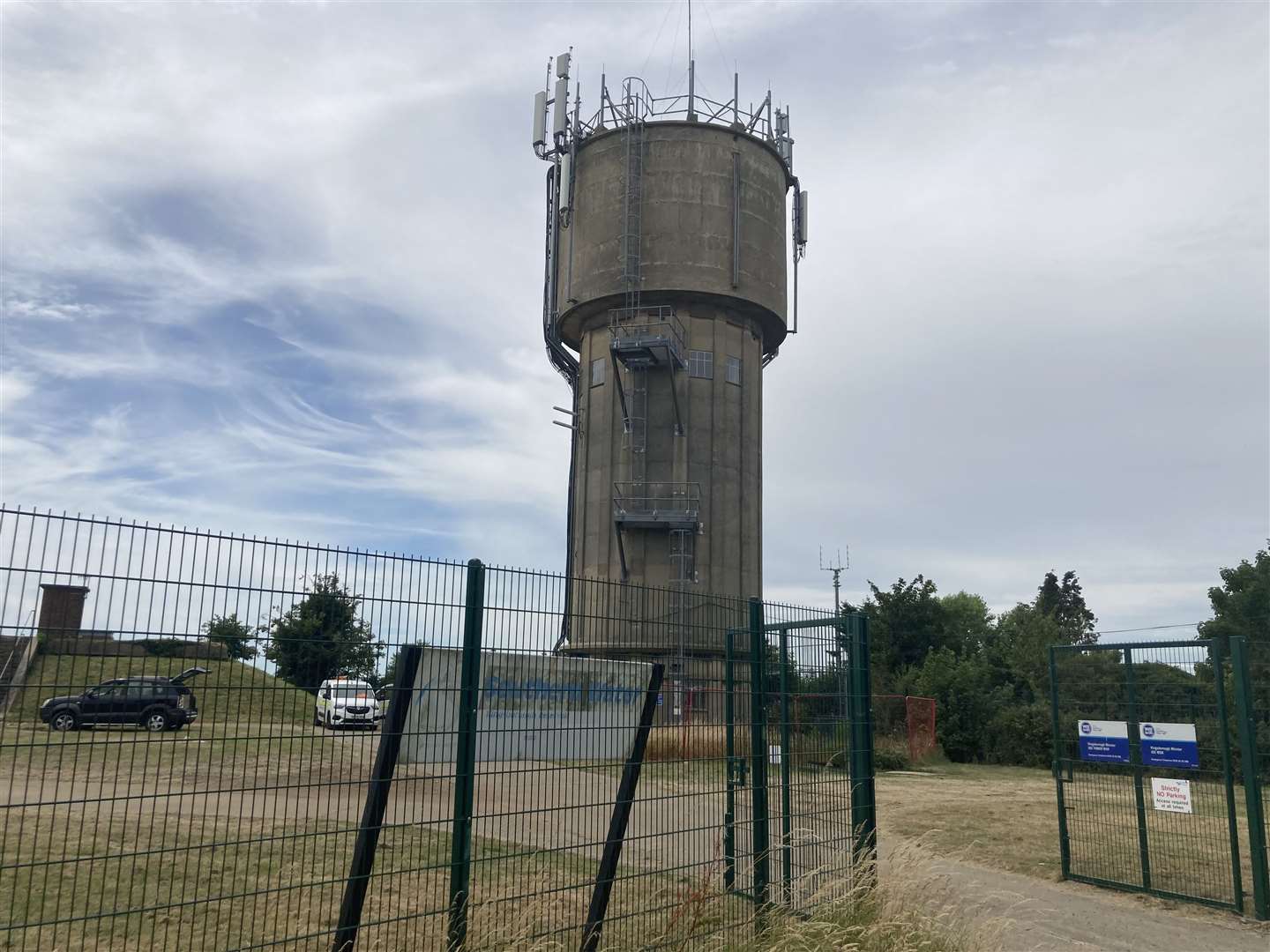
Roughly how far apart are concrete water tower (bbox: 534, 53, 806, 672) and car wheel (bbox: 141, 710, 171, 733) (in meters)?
30.8

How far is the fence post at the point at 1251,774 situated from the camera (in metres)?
9.45

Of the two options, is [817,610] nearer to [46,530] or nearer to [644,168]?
[46,530]

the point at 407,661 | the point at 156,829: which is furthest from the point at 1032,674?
the point at 407,661

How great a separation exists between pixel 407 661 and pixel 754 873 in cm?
392

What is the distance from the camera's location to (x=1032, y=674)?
30.3 m

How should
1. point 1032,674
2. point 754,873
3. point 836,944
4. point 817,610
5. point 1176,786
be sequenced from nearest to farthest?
point 836,944
point 754,873
point 817,610
point 1176,786
point 1032,674

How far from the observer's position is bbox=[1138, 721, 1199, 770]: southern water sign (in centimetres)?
1018

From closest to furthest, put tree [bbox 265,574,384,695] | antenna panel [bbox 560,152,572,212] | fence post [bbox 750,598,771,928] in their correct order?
tree [bbox 265,574,384,695]
fence post [bbox 750,598,771,928]
antenna panel [bbox 560,152,572,212]

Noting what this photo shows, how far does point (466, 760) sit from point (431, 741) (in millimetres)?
252

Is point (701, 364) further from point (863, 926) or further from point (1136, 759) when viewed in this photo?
point (863, 926)

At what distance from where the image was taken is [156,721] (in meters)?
4.48

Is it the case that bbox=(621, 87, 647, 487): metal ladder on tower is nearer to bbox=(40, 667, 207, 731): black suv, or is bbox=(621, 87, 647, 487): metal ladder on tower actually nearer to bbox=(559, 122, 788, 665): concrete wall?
bbox=(559, 122, 788, 665): concrete wall

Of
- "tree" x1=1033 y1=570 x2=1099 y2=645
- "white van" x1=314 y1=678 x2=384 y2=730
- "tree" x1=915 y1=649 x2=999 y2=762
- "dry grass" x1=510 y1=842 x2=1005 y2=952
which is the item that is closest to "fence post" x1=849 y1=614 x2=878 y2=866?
"dry grass" x1=510 y1=842 x2=1005 y2=952

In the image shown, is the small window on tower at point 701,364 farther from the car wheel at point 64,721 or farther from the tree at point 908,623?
the car wheel at point 64,721
